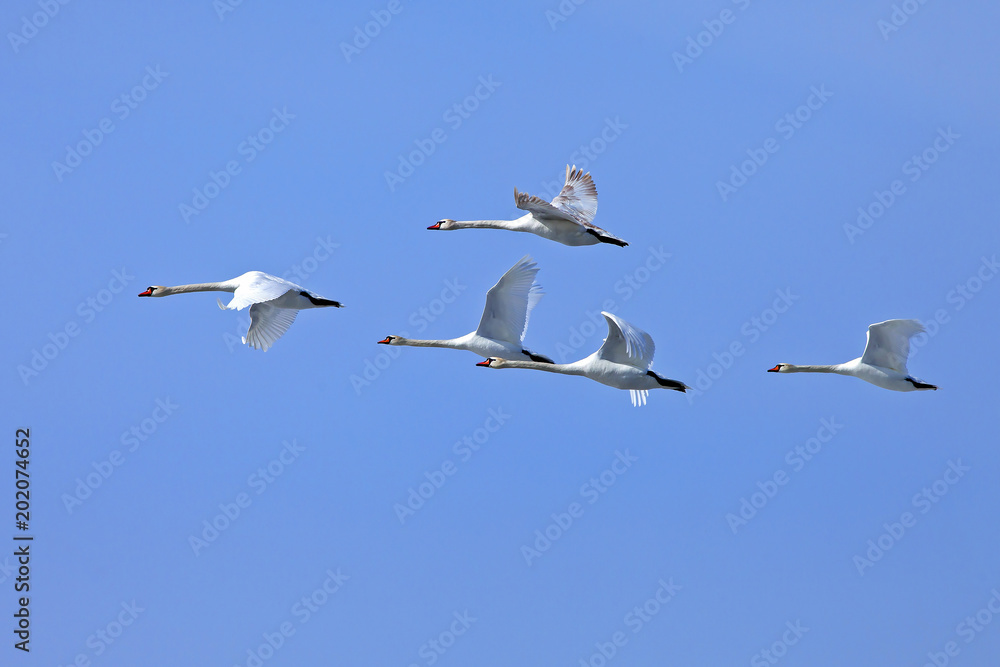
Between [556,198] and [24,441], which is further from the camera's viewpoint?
[556,198]

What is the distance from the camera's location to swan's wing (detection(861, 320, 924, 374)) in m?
37.5

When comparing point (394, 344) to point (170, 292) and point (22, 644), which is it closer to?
point (170, 292)

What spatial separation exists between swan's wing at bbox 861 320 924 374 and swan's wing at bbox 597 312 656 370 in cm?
744

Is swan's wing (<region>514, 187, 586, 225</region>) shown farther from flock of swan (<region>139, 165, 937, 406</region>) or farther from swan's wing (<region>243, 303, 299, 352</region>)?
swan's wing (<region>243, 303, 299, 352</region>)

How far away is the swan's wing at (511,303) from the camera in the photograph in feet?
121

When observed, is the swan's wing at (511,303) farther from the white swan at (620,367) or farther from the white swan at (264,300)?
the white swan at (264,300)

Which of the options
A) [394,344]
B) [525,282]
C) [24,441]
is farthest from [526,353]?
[24,441]

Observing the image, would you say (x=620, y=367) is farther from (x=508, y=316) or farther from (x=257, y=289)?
(x=257, y=289)

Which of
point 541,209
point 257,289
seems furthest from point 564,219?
point 257,289

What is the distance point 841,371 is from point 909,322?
309cm

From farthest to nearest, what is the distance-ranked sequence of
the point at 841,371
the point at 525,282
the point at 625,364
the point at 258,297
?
the point at 841,371, the point at 525,282, the point at 625,364, the point at 258,297

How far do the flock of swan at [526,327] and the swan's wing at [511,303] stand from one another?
2 centimetres

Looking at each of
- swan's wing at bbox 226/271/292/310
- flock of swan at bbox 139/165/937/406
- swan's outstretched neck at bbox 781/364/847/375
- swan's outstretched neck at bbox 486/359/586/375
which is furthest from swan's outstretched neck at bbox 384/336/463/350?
swan's outstretched neck at bbox 781/364/847/375

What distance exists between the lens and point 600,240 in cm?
3766
